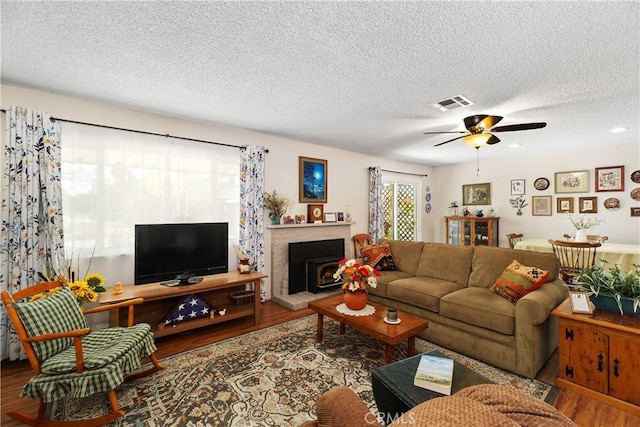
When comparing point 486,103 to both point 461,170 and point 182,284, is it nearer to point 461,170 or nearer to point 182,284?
point 182,284

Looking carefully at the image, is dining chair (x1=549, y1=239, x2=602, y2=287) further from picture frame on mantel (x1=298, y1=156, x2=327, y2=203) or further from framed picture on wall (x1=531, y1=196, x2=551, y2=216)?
picture frame on mantel (x1=298, y1=156, x2=327, y2=203)

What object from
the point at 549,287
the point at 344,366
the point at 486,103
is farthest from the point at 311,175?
the point at 549,287

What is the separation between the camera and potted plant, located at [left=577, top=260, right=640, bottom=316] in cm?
209

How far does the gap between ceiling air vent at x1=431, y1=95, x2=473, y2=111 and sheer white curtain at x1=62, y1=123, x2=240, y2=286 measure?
2.78 meters

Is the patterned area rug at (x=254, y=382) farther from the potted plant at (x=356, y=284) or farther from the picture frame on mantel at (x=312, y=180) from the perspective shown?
the picture frame on mantel at (x=312, y=180)

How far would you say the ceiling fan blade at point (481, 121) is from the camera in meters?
3.08

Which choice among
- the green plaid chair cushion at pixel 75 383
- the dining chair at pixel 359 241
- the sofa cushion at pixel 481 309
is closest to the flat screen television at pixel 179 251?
the green plaid chair cushion at pixel 75 383

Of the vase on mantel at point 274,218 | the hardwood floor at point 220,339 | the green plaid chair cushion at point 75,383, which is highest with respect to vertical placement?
the vase on mantel at point 274,218

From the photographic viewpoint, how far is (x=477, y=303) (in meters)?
2.64

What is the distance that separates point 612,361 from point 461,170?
18.0 ft

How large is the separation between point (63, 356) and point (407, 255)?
367 centimetres

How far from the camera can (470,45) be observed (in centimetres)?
197

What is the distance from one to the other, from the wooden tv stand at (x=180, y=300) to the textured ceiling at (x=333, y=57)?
195 cm

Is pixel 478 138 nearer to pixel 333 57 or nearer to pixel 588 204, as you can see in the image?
pixel 333 57
